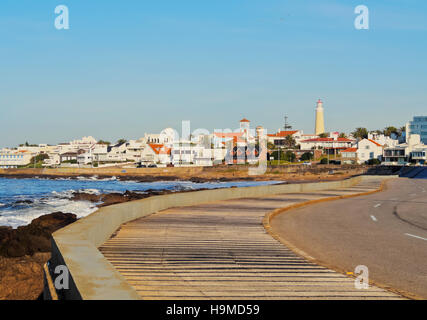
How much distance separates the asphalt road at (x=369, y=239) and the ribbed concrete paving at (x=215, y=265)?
2.92ft

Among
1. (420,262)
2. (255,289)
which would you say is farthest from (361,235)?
(255,289)

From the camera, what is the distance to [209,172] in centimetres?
14525

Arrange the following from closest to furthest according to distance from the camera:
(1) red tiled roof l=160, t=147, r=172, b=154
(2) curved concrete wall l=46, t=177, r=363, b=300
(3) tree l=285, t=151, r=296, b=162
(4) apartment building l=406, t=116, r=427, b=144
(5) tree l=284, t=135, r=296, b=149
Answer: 1. (2) curved concrete wall l=46, t=177, r=363, b=300
2. (3) tree l=285, t=151, r=296, b=162
3. (1) red tiled roof l=160, t=147, r=172, b=154
4. (4) apartment building l=406, t=116, r=427, b=144
5. (5) tree l=284, t=135, r=296, b=149

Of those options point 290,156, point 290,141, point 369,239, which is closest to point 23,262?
point 369,239

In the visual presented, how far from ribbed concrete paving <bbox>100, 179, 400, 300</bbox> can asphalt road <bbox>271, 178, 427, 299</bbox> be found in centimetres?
89

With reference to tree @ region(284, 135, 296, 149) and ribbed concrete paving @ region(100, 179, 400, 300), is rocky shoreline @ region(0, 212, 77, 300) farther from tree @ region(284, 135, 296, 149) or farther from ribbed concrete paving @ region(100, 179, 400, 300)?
tree @ region(284, 135, 296, 149)

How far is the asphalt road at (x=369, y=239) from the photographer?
30.4 ft

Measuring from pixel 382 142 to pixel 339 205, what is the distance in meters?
143

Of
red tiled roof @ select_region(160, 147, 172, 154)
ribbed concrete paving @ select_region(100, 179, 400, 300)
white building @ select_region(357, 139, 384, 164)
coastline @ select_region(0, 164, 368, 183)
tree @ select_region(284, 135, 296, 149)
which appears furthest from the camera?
tree @ select_region(284, 135, 296, 149)

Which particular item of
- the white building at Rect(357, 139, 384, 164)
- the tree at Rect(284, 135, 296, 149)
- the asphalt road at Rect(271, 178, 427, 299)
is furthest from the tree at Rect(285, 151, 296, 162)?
the asphalt road at Rect(271, 178, 427, 299)

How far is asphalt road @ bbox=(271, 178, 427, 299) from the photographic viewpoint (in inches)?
365

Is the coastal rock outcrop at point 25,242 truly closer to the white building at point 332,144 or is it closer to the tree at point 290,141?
the white building at point 332,144

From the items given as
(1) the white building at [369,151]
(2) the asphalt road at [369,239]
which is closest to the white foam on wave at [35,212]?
(2) the asphalt road at [369,239]
